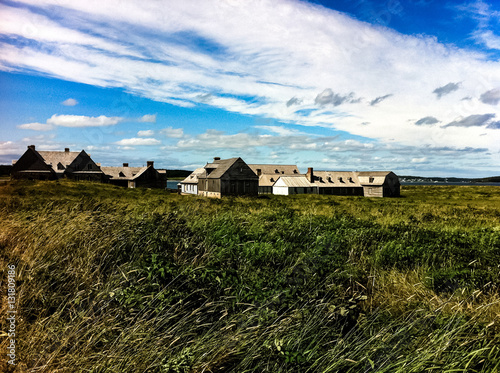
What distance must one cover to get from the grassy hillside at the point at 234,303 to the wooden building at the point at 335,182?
60195mm

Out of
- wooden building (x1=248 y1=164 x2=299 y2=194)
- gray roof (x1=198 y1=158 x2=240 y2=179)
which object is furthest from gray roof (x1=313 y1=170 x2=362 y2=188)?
gray roof (x1=198 y1=158 x2=240 y2=179)

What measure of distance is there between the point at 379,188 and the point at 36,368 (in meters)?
72.7

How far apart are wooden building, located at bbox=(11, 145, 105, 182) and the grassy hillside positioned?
56.0 metres

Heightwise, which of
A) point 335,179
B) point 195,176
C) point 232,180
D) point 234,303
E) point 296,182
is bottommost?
point 234,303

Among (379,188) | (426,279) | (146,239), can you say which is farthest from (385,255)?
(379,188)

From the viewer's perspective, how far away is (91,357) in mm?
3764

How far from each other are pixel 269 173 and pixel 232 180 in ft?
90.7

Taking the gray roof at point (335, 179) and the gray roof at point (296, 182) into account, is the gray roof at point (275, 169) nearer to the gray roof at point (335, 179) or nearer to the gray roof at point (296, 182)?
the gray roof at point (335, 179)

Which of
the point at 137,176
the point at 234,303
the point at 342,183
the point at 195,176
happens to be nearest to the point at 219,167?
the point at 195,176

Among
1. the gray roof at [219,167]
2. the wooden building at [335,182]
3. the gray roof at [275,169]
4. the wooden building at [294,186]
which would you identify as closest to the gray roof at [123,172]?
the gray roof at [219,167]

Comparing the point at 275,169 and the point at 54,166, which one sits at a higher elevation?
the point at 275,169

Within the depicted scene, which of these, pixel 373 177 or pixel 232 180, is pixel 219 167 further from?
pixel 373 177

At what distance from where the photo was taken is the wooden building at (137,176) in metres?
67.8

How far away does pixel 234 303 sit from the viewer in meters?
5.35
